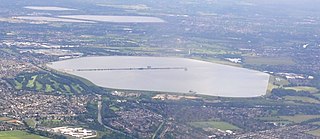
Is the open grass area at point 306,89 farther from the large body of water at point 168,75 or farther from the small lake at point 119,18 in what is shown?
the small lake at point 119,18

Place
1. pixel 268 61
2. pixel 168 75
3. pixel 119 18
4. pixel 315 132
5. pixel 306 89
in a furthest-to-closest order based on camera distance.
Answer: pixel 119 18
pixel 268 61
pixel 168 75
pixel 306 89
pixel 315 132

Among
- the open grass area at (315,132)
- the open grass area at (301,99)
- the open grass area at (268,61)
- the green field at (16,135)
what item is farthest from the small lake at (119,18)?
the green field at (16,135)

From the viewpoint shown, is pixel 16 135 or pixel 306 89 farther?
pixel 306 89

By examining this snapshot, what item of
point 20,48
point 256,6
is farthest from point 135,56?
point 256,6

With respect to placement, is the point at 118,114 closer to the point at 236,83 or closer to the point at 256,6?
the point at 236,83

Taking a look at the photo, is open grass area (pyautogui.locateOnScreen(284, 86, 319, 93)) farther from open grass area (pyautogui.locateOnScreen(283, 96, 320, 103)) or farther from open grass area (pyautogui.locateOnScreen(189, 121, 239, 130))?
open grass area (pyautogui.locateOnScreen(189, 121, 239, 130))

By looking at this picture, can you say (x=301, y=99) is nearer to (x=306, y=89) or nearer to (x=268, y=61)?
(x=306, y=89)

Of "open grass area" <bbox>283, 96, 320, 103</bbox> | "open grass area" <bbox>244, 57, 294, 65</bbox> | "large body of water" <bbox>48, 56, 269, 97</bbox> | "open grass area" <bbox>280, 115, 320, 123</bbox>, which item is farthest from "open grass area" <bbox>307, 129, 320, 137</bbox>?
"open grass area" <bbox>244, 57, 294, 65</bbox>

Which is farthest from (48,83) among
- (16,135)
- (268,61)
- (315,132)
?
(268,61)
